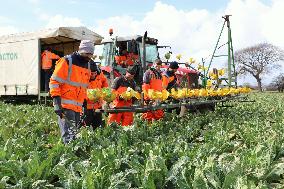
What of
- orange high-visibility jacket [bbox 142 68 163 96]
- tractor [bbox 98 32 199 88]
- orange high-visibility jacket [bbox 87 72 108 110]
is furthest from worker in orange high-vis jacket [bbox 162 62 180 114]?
orange high-visibility jacket [bbox 87 72 108 110]

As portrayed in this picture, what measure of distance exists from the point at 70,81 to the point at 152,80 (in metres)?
3.71

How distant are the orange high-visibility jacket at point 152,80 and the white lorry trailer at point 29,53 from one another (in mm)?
6796

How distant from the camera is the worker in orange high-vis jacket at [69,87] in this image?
5.89m

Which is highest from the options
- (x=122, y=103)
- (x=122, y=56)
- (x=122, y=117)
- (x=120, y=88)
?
(x=122, y=56)

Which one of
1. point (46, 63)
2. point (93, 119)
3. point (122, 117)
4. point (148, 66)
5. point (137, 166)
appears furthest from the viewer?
point (46, 63)

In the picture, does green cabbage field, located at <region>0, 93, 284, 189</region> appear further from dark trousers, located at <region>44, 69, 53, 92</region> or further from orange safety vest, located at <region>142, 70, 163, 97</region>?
dark trousers, located at <region>44, 69, 53, 92</region>

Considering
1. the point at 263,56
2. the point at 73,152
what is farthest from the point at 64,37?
the point at 263,56

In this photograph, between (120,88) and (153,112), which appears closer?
(120,88)

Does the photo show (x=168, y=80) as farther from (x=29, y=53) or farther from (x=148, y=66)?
(x=29, y=53)

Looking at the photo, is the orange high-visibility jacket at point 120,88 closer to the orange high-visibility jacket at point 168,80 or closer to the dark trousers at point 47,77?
the orange high-visibility jacket at point 168,80

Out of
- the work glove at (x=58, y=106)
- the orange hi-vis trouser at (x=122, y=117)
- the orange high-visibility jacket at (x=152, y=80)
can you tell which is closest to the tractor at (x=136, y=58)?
the orange high-visibility jacket at (x=152, y=80)

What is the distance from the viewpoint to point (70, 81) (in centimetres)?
604

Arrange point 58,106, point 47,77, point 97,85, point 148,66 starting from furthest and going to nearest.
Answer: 1. point 47,77
2. point 148,66
3. point 97,85
4. point 58,106

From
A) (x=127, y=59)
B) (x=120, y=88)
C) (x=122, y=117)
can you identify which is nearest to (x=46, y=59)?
(x=127, y=59)
